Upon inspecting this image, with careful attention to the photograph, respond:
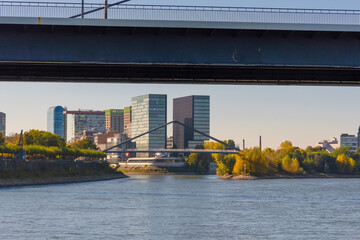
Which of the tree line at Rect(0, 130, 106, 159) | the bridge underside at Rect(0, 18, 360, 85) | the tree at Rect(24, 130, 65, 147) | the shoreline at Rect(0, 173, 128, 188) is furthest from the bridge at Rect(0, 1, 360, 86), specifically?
the tree at Rect(24, 130, 65, 147)

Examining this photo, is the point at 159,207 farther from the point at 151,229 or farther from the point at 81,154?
the point at 81,154

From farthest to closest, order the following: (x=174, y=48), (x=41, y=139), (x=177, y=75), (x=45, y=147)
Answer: (x=41, y=139) < (x=45, y=147) < (x=177, y=75) < (x=174, y=48)

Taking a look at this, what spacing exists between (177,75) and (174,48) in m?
3.97

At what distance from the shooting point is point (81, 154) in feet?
604

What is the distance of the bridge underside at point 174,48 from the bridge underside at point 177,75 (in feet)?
1.39

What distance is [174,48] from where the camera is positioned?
3195 centimetres

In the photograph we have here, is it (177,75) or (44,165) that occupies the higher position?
(177,75)

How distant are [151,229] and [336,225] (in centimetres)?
1607

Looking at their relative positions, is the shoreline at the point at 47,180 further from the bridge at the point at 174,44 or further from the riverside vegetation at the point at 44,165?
the bridge at the point at 174,44

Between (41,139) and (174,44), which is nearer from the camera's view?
(174,44)

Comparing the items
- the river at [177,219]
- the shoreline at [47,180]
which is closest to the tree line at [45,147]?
the shoreline at [47,180]

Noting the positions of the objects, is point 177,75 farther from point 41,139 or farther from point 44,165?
point 41,139

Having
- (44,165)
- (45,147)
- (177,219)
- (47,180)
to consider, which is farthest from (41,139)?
(177,219)

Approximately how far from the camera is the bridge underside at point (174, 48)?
3122 centimetres
